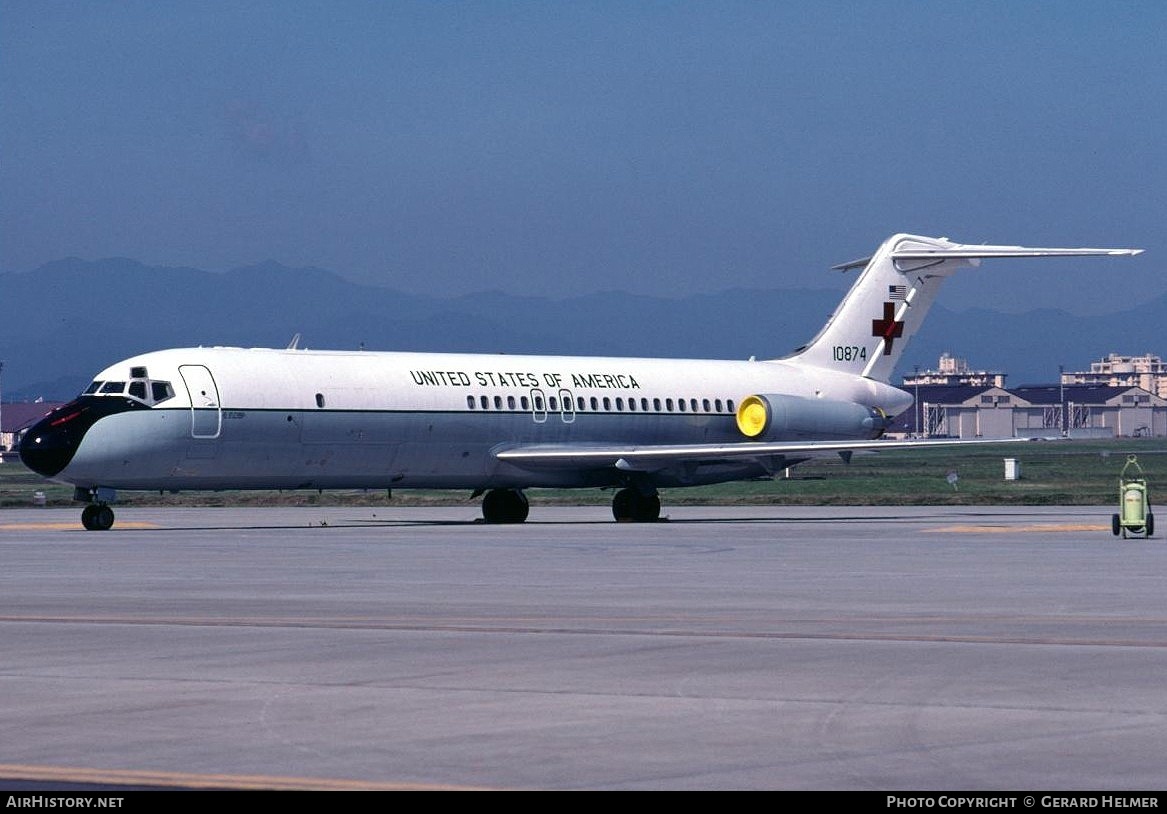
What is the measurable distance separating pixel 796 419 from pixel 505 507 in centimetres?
872

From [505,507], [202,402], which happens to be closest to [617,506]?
[505,507]

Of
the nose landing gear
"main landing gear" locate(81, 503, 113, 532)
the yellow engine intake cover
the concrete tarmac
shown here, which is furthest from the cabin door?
the yellow engine intake cover

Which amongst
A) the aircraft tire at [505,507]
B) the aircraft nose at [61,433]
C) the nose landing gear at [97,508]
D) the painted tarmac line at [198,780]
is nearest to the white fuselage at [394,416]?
the aircraft nose at [61,433]

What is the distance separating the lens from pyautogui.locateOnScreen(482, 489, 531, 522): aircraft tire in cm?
5162

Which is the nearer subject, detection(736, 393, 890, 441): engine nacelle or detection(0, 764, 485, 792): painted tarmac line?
detection(0, 764, 485, 792): painted tarmac line

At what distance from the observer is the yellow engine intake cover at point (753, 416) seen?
54656mm

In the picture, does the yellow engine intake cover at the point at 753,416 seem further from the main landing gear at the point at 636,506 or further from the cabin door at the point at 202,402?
the cabin door at the point at 202,402

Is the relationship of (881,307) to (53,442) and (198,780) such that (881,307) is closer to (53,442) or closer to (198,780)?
(53,442)

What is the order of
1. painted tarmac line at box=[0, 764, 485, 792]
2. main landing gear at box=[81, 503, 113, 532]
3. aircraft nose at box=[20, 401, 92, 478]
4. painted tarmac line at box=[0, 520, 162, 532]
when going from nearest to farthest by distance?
painted tarmac line at box=[0, 764, 485, 792] → aircraft nose at box=[20, 401, 92, 478] → main landing gear at box=[81, 503, 113, 532] → painted tarmac line at box=[0, 520, 162, 532]

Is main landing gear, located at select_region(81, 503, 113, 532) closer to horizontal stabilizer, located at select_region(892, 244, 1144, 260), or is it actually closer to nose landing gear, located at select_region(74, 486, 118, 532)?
nose landing gear, located at select_region(74, 486, 118, 532)

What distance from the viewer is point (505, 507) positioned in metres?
51.7

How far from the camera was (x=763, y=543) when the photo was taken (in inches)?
1470

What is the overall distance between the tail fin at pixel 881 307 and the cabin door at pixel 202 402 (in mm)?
19853

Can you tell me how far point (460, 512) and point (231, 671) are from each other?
42.6 m
